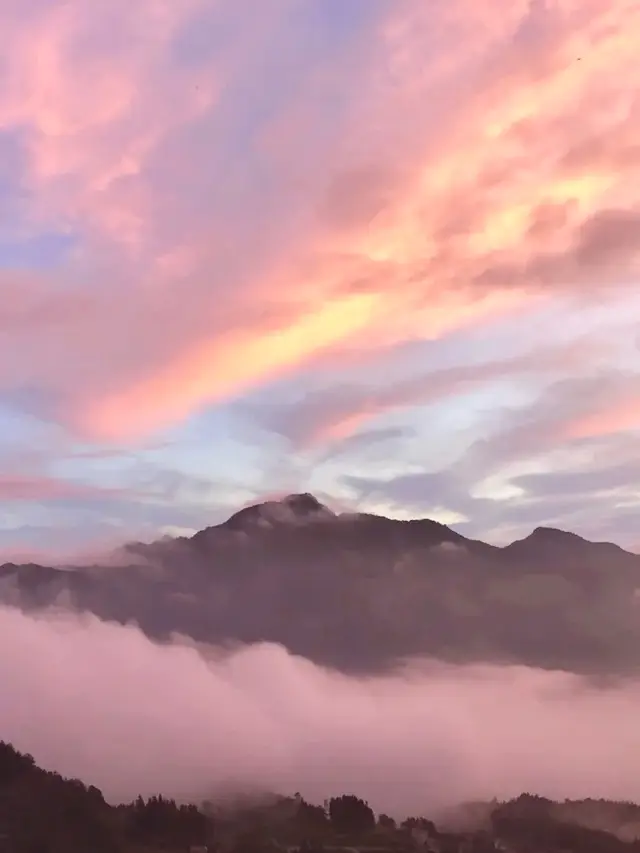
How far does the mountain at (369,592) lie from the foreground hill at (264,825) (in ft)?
56.8

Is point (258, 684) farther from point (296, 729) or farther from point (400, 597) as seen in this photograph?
point (400, 597)

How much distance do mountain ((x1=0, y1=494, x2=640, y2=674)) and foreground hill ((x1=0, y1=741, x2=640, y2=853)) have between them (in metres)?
17.3

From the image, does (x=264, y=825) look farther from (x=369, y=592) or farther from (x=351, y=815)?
(x=369, y=592)

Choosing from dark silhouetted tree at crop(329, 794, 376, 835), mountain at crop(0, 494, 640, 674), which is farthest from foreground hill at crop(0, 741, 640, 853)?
mountain at crop(0, 494, 640, 674)

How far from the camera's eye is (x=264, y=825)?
1724 inches

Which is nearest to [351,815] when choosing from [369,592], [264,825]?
[264,825]

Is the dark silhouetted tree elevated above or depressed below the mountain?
below

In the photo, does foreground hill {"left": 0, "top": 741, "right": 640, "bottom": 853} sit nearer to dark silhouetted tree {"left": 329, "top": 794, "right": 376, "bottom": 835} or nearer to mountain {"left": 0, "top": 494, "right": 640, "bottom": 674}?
dark silhouetted tree {"left": 329, "top": 794, "right": 376, "bottom": 835}

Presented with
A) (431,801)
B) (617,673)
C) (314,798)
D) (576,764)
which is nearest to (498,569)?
(617,673)

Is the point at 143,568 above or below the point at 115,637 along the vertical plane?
above

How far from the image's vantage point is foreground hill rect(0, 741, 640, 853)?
36.5m

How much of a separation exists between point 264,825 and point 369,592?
36039 millimetres

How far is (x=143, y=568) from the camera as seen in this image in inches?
2327

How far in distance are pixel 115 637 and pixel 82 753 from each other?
17.8 m
